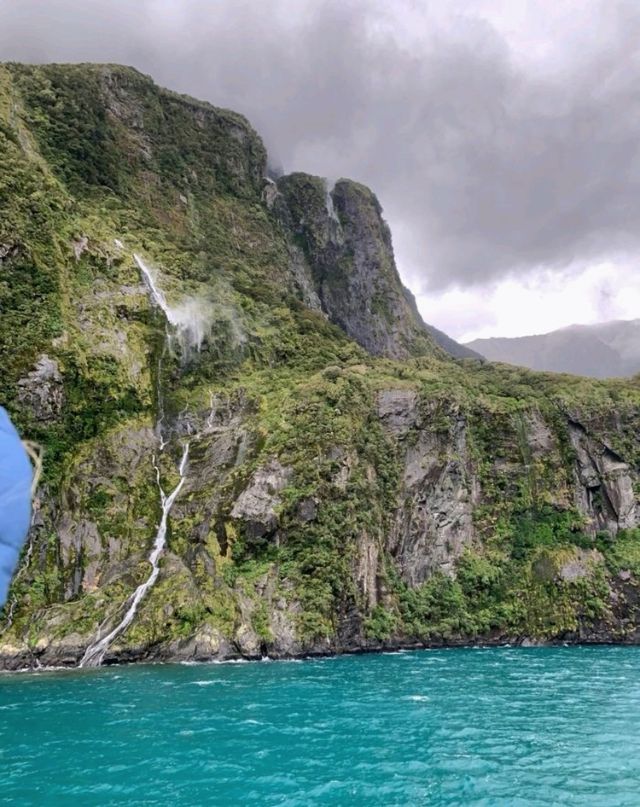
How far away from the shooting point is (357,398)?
177 feet

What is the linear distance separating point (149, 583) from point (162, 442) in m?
13.9

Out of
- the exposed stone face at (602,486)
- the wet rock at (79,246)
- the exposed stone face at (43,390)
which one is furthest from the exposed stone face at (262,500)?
the exposed stone face at (602,486)

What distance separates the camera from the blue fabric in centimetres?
411

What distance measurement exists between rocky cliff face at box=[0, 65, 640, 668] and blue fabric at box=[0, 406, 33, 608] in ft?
105

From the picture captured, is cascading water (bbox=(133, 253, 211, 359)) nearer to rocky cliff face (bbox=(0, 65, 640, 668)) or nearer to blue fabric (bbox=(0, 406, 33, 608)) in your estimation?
rocky cliff face (bbox=(0, 65, 640, 668))

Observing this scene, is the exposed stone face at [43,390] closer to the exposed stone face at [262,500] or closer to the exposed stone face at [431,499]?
the exposed stone face at [262,500]

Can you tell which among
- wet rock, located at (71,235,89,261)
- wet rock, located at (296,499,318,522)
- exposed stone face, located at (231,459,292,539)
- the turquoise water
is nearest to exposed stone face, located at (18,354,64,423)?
exposed stone face, located at (231,459,292,539)

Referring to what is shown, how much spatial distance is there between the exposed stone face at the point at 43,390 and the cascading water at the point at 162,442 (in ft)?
25.3

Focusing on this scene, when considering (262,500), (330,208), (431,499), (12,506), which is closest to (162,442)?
(262,500)

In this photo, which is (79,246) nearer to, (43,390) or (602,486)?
(43,390)

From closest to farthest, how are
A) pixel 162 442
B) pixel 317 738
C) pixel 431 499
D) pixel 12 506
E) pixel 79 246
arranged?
pixel 12 506, pixel 317 738, pixel 162 442, pixel 431 499, pixel 79 246

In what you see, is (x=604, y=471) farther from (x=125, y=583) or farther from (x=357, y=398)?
(x=125, y=583)

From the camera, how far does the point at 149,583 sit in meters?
37.6

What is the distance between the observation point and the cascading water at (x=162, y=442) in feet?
110
